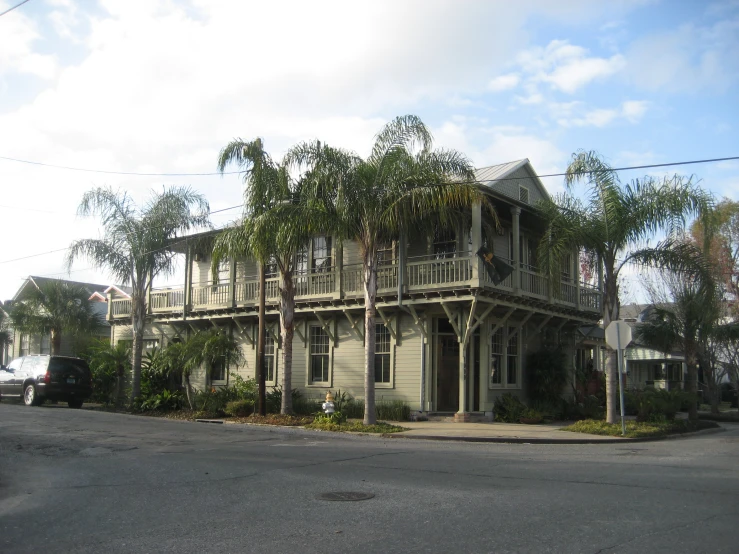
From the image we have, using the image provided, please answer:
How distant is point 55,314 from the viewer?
34.7m

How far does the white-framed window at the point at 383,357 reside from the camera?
22516mm

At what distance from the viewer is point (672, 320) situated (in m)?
24.5

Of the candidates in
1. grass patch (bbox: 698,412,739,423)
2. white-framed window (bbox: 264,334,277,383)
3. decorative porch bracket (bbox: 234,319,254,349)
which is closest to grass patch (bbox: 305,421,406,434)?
white-framed window (bbox: 264,334,277,383)

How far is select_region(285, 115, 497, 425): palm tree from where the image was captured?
17.9 meters

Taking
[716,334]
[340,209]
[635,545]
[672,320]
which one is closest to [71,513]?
[635,545]

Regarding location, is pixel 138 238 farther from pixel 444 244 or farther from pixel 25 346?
pixel 25 346

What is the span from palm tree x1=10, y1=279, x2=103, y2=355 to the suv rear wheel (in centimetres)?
947

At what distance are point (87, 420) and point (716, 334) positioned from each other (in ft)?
74.1

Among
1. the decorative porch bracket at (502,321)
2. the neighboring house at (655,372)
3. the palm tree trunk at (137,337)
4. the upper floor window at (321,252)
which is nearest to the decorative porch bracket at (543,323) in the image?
the decorative porch bracket at (502,321)

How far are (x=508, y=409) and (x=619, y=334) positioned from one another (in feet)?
16.1

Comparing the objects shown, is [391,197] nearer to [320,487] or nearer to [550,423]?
[550,423]

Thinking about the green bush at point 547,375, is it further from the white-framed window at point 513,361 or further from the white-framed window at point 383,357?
the white-framed window at point 383,357

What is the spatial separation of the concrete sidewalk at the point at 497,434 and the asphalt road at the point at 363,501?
3.84 ft

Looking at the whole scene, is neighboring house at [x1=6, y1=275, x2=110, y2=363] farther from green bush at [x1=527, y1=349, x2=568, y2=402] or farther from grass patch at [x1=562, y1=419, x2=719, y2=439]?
grass patch at [x1=562, y1=419, x2=719, y2=439]
